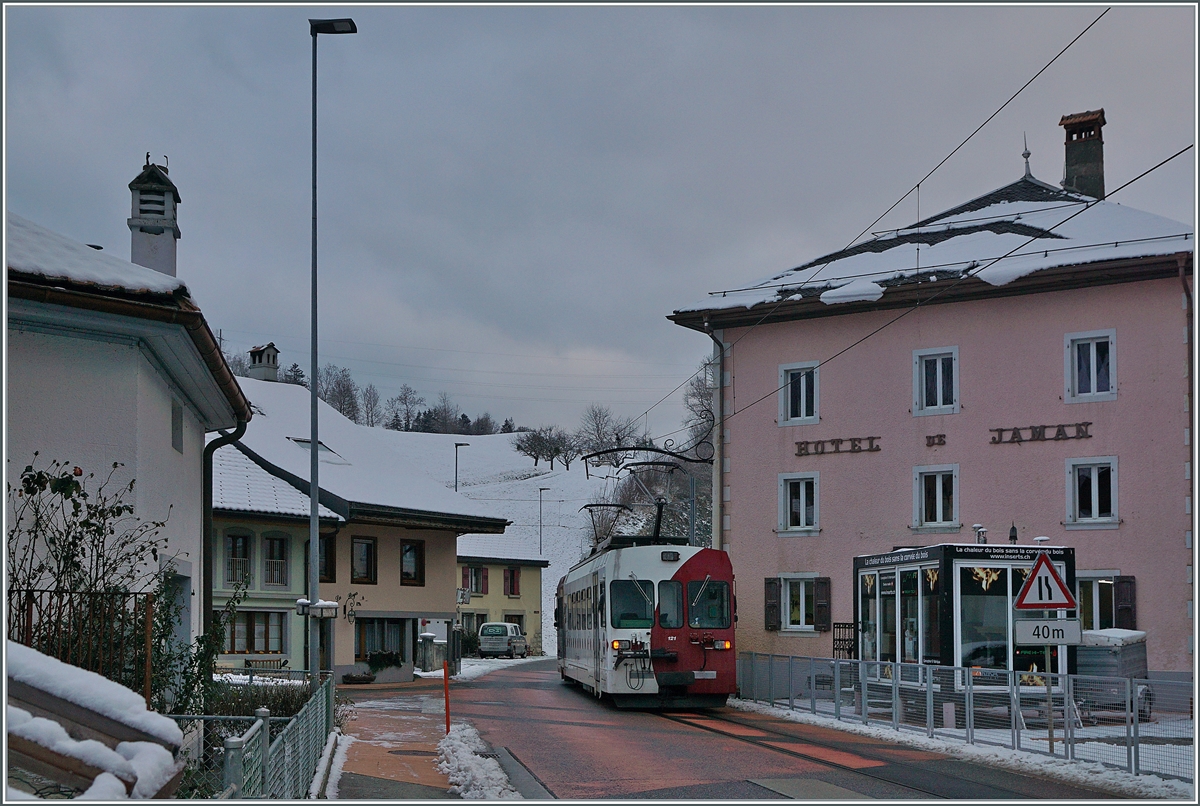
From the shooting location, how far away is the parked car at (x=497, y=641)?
59.9 m

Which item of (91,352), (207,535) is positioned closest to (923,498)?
(207,535)

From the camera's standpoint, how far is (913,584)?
2139 centimetres

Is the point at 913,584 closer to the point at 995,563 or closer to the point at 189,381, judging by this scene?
the point at 995,563

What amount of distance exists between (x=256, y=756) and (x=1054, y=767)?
1024cm

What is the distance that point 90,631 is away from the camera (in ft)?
32.0

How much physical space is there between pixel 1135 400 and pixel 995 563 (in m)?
9.16

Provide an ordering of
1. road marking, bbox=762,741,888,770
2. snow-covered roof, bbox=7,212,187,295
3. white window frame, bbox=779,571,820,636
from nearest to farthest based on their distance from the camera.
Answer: snow-covered roof, bbox=7,212,187,295, road marking, bbox=762,741,888,770, white window frame, bbox=779,571,820,636

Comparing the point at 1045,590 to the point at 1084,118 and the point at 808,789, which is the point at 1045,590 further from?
the point at 1084,118

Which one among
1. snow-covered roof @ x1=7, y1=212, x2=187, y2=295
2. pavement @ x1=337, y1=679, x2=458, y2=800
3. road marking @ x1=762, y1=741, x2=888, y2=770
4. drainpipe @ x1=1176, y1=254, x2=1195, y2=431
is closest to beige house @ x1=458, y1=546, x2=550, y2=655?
pavement @ x1=337, y1=679, x2=458, y2=800

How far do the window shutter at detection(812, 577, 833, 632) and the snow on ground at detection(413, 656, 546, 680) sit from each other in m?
13.4

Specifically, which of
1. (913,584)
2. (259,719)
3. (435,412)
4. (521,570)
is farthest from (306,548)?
(435,412)

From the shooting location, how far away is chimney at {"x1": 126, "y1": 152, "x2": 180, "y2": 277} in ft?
54.8

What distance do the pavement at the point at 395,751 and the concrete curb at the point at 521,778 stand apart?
2.47 ft

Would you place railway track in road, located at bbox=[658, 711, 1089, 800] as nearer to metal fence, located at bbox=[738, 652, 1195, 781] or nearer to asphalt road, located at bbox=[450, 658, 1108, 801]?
asphalt road, located at bbox=[450, 658, 1108, 801]
